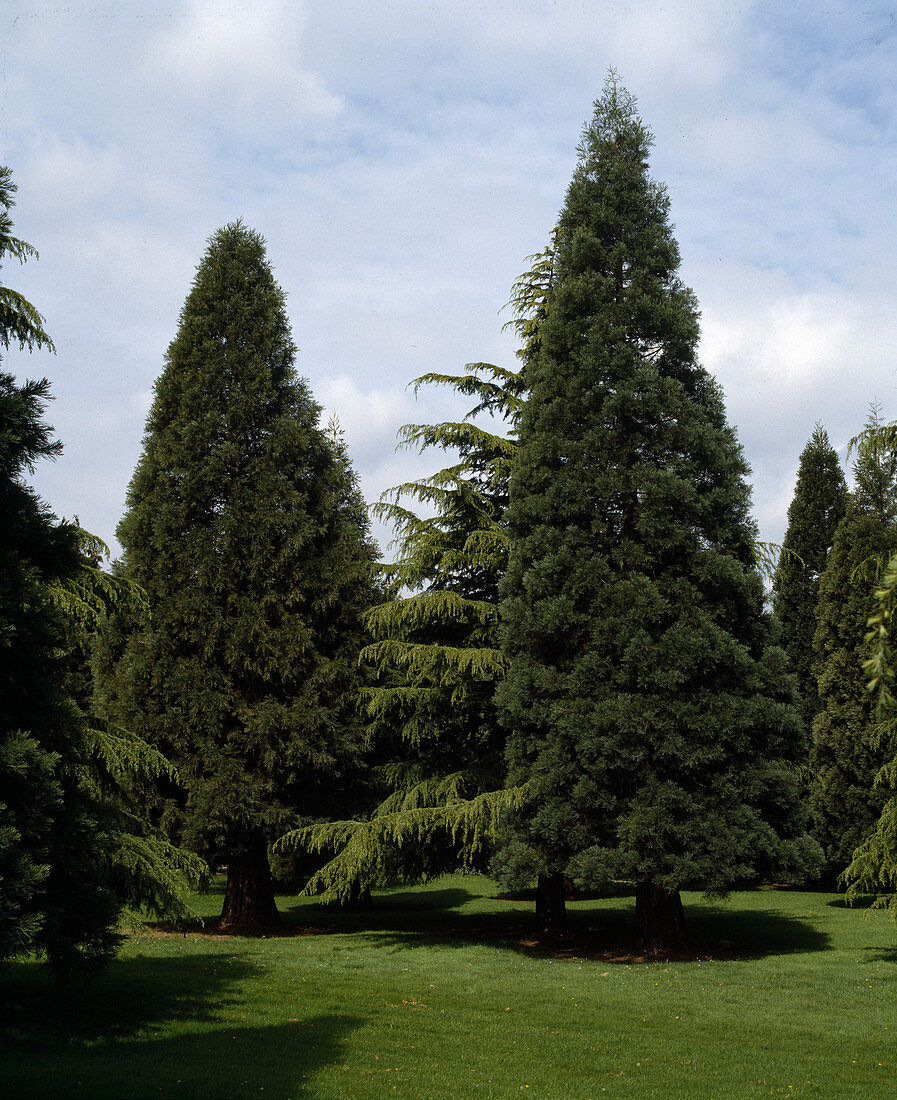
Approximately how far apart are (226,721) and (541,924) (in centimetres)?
643

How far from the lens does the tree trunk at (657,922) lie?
1284cm

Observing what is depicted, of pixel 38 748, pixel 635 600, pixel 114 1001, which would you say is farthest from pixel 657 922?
pixel 38 748

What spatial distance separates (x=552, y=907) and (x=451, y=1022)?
6.77 m

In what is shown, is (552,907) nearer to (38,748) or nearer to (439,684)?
(439,684)

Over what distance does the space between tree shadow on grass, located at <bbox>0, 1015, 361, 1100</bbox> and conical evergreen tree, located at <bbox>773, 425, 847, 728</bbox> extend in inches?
780

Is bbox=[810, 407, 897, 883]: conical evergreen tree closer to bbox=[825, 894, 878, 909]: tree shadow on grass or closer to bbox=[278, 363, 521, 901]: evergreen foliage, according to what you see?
bbox=[825, 894, 878, 909]: tree shadow on grass

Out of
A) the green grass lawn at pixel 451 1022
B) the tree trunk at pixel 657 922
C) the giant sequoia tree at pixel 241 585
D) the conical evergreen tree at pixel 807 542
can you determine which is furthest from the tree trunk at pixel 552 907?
the conical evergreen tree at pixel 807 542

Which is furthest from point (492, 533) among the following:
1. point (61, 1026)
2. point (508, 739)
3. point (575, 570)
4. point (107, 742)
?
point (61, 1026)

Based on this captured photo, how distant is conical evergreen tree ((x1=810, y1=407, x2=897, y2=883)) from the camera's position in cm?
2044

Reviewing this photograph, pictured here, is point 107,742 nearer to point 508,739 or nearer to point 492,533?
point 508,739

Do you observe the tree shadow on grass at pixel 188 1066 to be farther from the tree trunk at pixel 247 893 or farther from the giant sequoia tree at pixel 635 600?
the tree trunk at pixel 247 893

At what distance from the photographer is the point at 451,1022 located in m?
8.88

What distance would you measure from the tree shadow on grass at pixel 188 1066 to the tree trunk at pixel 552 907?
7.56 meters

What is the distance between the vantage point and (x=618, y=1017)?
9211mm
